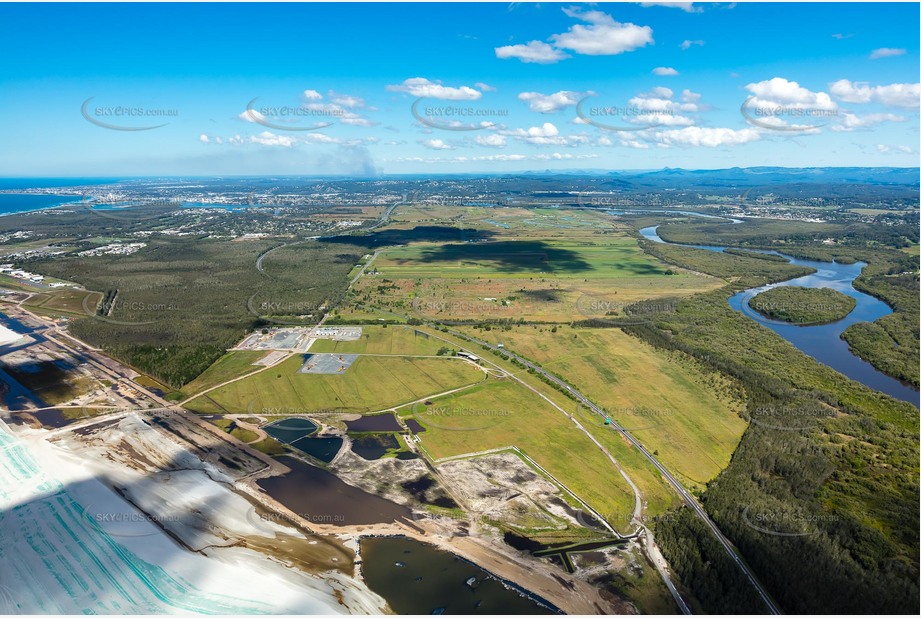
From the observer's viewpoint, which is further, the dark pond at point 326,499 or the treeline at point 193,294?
the treeline at point 193,294

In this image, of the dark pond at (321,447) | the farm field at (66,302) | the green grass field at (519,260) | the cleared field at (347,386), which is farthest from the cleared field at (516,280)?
the farm field at (66,302)

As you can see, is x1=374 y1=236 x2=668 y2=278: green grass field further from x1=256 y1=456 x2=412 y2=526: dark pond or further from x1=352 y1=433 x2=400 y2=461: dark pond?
x1=256 y1=456 x2=412 y2=526: dark pond

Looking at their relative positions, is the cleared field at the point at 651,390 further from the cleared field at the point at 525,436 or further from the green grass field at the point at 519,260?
the green grass field at the point at 519,260

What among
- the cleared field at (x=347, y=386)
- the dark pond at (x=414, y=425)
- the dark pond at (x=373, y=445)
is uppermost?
the cleared field at (x=347, y=386)

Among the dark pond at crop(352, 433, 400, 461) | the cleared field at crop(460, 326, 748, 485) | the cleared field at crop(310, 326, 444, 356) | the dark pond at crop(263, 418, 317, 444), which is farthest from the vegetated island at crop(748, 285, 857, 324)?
the dark pond at crop(263, 418, 317, 444)

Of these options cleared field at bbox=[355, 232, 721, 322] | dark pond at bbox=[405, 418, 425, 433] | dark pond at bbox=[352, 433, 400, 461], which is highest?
cleared field at bbox=[355, 232, 721, 322]

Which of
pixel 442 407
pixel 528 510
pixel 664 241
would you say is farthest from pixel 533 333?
pixel 664 241

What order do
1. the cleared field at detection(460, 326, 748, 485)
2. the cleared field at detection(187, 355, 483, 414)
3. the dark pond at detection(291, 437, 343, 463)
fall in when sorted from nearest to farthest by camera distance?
the dark pond at detection(291, 437, 343, 463)
the cleared field at detection(460, 326, 748, 485)
the cleared field at detection(187, 355, 483, 414)
